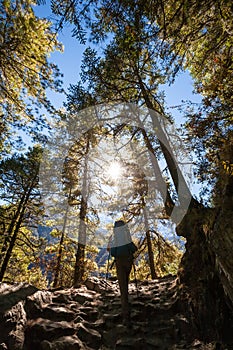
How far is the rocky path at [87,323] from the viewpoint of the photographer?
14.7ft

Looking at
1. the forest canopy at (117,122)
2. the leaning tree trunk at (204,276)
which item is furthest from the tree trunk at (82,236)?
the leaning tree trunk at (204,276)

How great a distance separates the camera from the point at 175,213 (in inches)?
336

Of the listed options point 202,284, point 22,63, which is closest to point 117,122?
point 22,63

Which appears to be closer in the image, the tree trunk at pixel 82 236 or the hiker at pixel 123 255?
the hiker at pixel 123 255

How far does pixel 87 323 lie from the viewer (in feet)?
18.3

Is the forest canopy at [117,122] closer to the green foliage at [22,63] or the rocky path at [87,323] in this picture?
the green foliage at [22,63]

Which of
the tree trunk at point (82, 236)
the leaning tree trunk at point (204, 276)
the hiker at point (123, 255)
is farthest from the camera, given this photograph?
the tree trunk at point (82, 236)

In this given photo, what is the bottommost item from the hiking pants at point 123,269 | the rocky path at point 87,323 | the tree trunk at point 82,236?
the rocky path at point 87,323

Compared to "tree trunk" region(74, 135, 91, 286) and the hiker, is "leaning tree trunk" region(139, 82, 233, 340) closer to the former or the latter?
the hiker

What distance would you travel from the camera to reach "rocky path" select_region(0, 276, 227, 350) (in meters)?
4.47

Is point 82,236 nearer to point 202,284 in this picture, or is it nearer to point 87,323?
point 87,323

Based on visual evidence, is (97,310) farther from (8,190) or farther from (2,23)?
(8,190)

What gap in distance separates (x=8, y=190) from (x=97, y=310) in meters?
9.44

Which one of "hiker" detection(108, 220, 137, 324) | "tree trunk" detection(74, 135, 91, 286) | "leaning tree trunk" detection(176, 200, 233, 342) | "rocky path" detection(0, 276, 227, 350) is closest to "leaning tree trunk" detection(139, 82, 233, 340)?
"leaning tree trunk" detection(176, 200, 233, 342)
